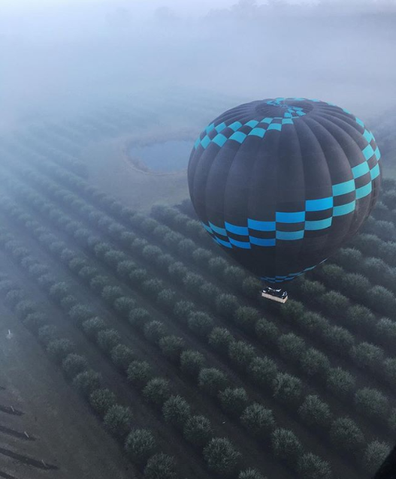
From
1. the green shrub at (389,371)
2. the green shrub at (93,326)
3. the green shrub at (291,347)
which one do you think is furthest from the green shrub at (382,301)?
the green shrub at (93,326)

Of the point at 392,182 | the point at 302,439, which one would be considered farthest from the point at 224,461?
the point at 392,182

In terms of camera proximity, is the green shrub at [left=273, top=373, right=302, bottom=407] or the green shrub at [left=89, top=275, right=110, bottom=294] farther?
the green shrub at [left=89, top=275, right=110, bottom=294]

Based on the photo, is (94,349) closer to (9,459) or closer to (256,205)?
(9,459)

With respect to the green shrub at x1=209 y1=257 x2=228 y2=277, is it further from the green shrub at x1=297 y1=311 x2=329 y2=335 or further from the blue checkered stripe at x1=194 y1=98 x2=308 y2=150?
the blue checkered stripe at x1=194 y1=98 x2=308 y2=150

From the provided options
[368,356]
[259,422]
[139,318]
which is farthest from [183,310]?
[368,356]

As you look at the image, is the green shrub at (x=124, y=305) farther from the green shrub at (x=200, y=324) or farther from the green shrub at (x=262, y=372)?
the green shrub at (x=262, y=372)

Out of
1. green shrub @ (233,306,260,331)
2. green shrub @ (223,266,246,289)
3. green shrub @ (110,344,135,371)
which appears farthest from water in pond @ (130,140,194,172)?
green shrub @ (110,344,135,371)
